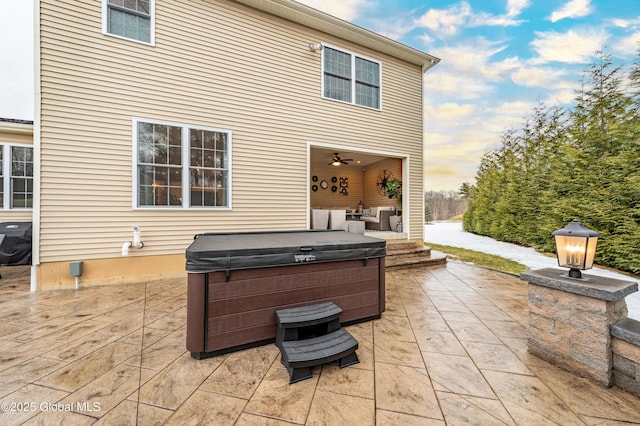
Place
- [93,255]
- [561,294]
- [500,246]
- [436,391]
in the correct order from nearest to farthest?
[436,391] → [561,294] → [93,255] → [500,246]

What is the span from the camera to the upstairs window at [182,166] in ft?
14.4

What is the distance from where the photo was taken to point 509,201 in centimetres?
901

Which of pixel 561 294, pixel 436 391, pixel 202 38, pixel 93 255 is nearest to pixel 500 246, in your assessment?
pixel 561 294

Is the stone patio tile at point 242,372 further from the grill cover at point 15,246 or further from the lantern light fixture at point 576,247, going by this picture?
the grill cover at point 15,246

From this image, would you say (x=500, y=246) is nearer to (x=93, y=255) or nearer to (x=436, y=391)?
(x=436, y=391)

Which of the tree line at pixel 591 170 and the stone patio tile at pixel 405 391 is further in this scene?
the tree line at pixel 591 170

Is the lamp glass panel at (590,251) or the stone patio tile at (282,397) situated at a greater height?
the lamp glass panel at (590,251)

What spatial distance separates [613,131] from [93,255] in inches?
405

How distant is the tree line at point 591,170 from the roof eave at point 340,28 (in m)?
3.79

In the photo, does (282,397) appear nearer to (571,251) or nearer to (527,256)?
(571,251)

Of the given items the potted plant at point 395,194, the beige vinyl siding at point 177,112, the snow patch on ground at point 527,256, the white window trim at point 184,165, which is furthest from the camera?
the potted plant at point 395,194

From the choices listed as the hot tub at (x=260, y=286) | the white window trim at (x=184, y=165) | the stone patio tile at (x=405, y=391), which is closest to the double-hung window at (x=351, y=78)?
the white window trim at (x=184, y=165)

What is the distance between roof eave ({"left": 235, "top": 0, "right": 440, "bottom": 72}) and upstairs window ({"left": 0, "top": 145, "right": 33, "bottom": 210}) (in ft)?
21.2

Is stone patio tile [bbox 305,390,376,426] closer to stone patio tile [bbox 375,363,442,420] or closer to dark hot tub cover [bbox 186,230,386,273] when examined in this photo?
stone patio tile [bbox 375,363,442,420]
